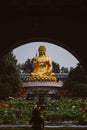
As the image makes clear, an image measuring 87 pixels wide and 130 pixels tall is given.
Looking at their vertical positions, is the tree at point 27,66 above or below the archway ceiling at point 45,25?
above

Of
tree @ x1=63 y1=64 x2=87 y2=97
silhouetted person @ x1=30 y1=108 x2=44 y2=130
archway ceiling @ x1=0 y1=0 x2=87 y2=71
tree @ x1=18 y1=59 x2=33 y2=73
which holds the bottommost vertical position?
silhouetted person @ x1=30 y1=108 x2=44 y2=130

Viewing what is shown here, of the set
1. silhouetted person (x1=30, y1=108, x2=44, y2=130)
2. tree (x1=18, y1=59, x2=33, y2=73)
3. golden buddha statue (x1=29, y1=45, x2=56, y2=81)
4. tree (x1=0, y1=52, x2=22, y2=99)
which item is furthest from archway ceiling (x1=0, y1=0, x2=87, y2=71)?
tree (x1=18, y1=59, x2=33, y2=73)

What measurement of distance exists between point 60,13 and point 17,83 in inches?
717

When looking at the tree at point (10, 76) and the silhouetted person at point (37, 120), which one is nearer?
the silhouetted person at point (37, 120)

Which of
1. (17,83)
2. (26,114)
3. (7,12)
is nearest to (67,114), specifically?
(26,114)

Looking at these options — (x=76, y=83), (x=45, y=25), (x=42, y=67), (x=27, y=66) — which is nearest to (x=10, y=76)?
(x=42, y=67)

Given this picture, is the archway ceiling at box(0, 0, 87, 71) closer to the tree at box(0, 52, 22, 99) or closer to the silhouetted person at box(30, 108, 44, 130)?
the silhouetted person at box(30, 108, 44, 130)

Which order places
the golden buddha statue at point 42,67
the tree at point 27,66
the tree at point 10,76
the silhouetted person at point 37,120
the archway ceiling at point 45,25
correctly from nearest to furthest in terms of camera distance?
the archway ceiling at point 45,25
the silhouetted person at point 37,120
the tree at point 10,76
the golden buddha statue at point 42,67
the tree at point 27,66

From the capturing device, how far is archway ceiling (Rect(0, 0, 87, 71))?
6941 mm

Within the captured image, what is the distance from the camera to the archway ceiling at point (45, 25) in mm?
6941

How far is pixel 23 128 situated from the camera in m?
11.0

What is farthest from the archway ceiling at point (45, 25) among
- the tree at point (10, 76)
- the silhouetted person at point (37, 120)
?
the tree at point (10, 76)

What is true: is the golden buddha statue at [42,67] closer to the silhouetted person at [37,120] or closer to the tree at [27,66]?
the tree at [27,66]

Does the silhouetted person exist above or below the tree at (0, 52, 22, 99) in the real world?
below
